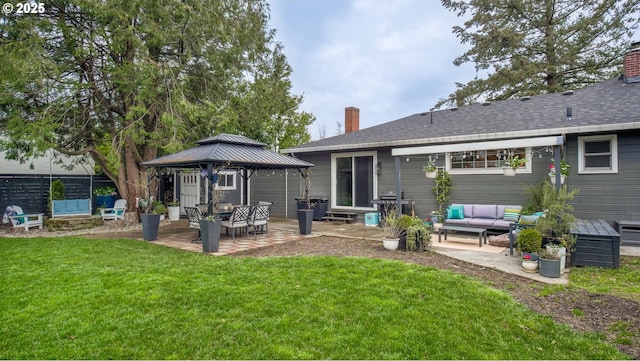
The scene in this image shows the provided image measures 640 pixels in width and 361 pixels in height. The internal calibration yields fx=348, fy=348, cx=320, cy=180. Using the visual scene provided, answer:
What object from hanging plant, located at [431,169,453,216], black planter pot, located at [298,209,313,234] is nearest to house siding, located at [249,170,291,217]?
black planter pot, located at [298,209,313,234]

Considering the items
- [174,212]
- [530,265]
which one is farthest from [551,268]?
[174,212]

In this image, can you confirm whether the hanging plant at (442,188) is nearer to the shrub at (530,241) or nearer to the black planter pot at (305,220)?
the black planter pot at (305,220)

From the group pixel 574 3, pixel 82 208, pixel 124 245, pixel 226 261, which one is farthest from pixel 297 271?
pixel 574 3

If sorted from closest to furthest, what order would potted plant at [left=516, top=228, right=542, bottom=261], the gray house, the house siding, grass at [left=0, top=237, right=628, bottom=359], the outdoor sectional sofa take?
grass at [left=0, top=237, right=628, bottom=359] < potted plant at [left=516, top=228, right=542, bottom=261] < the gray house < the outdoor sectional sofa < the house siding

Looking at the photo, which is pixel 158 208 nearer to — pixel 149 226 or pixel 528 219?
pixel 149 226

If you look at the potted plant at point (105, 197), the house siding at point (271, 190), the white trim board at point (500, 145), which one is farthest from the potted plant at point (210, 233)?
the potted plant at point (105, 197)

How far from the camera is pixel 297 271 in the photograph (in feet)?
16.6

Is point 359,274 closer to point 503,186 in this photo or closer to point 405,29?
point 503,186

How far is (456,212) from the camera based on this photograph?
8.76 m

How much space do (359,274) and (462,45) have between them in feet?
56.7

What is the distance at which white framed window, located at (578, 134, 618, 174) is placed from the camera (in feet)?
24.9

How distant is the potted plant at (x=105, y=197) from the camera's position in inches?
565

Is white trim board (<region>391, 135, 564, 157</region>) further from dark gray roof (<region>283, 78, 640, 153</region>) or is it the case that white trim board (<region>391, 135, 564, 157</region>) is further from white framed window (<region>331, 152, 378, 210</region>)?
white framed window (<region>331, 152, 378, 210</region>)

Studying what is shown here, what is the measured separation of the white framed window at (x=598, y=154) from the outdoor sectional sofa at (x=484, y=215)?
1672 millimetres
